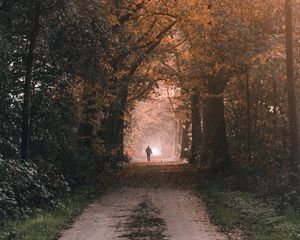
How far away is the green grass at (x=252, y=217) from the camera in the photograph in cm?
1195

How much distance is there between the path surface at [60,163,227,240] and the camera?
39.9 ft

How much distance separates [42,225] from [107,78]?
9397 millimetres

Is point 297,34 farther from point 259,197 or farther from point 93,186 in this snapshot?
point 93,186

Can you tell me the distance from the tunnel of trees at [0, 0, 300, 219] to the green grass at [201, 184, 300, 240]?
1.22 m

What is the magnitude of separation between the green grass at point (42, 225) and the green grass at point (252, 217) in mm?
4080

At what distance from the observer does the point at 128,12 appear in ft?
84.9

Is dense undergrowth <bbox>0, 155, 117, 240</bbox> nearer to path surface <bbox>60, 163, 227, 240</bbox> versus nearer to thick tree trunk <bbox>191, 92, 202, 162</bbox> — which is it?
path surface <bbox>60, 163, 227, 240</bbox>

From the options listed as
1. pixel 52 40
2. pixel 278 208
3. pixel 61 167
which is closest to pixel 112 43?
pixel 52 40

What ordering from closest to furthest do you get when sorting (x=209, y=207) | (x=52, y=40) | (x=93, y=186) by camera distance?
1. (x=209, y=207)
2. (x=52, y=40)
3. (x=93, y=186)

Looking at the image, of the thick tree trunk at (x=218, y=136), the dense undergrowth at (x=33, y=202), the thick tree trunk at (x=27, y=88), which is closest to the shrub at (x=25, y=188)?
the dense undergrowth at (x=33, y=202)

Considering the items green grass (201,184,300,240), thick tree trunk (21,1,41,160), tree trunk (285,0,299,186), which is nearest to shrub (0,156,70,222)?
thick tree trunk (21,1,41,160)

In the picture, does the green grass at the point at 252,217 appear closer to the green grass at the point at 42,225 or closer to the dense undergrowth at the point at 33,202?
the green grass at the point at 42,225

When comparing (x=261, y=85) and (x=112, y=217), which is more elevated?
(x=261, y=85)

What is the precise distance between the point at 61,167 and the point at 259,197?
7974 mm
